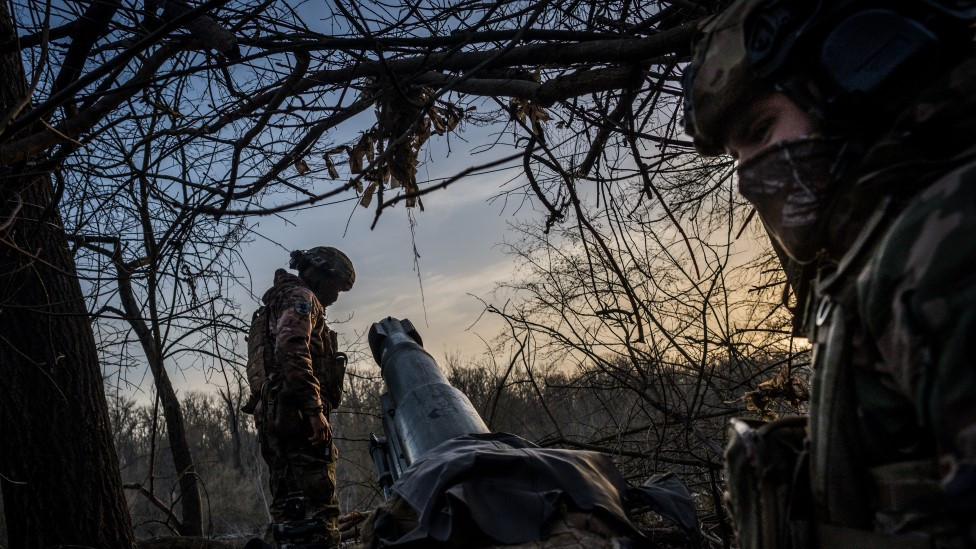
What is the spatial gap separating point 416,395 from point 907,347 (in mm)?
3519

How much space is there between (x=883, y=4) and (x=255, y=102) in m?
2.55

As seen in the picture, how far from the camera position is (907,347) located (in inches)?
36.5

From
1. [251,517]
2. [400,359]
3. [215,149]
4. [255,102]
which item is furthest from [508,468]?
[251,517]

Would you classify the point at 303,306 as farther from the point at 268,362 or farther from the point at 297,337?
the point at 268,362

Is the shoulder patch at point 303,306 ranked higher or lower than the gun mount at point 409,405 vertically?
higher

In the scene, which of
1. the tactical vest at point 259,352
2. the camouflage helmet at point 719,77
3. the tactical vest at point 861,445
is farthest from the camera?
the tactical vest at point 259,352

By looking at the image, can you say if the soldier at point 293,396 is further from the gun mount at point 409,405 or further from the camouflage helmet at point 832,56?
the camouflage helmet at point 832,56

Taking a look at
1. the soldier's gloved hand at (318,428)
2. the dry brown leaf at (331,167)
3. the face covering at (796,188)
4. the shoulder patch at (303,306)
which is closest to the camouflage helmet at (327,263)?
the shoulder patch at (303,306)

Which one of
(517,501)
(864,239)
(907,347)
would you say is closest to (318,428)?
(517,501)

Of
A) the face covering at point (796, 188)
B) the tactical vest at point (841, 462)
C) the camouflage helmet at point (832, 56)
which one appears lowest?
the tactical vest at point (841, 462)

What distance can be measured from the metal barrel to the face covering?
2.51 metres

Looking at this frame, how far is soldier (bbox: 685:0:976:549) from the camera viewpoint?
34.7 inches

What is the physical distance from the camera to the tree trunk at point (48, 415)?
4027 millimetres

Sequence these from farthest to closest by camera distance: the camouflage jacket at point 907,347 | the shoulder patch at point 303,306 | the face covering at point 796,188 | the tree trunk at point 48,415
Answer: the shoulder patch at point 303,306 → the tree trunk at point 48,415 → the face covering at point 796,188 → the camouflage jacket at point 907,347
